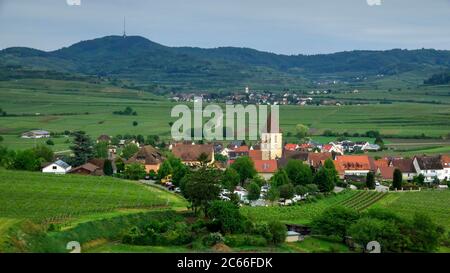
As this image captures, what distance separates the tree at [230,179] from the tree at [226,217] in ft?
19.0

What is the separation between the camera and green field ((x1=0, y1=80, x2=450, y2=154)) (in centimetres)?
4012

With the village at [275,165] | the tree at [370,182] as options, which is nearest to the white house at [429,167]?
the village at [275,165]

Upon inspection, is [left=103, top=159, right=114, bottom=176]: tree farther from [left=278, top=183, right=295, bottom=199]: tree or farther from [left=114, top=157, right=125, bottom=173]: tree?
[left=278, top=183, right=295, bottom=199]: tree

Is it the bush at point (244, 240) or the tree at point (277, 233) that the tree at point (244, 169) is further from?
the bush at point (244, 240)

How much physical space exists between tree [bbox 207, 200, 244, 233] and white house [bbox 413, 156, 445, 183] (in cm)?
1418

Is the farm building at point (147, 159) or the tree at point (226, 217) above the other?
the tree at point (226, 217)

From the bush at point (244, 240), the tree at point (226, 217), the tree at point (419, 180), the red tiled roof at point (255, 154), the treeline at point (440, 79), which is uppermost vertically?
the treeline at point (440, 79)

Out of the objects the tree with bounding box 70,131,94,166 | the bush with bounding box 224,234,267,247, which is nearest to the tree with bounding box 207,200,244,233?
the bush with bounding box 224,234,267,247

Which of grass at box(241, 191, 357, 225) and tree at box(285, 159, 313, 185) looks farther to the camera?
tree at box(285, 159, 313, 185)

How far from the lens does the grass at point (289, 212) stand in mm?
15500

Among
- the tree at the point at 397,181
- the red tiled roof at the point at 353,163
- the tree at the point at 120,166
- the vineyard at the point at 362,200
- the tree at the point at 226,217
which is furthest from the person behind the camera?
the red tiled roof at the point at 353,163

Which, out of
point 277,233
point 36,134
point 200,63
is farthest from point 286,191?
point 200,63
